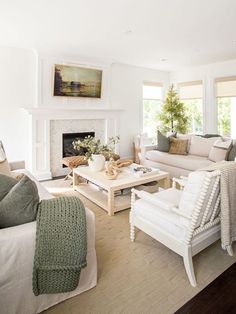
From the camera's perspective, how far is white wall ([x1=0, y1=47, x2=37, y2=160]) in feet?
14.4

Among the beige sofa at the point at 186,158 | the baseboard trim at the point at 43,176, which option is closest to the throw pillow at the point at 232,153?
the beige sofa at the point at 186,158

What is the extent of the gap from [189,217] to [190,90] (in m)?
5.46

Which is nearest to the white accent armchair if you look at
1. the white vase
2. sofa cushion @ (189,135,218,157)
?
the white vase

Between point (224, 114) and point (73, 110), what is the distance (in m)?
3.81

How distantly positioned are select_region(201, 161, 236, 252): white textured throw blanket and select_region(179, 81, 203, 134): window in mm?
4732

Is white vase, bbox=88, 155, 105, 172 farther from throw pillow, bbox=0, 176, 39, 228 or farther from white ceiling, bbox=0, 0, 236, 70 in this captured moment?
throw pillow, bbox=0, 176, 39, 228

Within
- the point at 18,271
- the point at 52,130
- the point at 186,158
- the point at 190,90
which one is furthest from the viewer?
the point at 190,90

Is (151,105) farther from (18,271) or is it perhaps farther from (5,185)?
(18,271)

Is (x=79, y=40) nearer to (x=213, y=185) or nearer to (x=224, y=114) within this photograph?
(x=213, y=185)

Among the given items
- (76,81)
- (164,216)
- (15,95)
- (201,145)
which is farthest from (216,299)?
(76,81)

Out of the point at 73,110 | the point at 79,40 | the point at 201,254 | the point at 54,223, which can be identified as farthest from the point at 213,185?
the point at 73,110

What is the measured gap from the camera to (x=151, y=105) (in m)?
6.81

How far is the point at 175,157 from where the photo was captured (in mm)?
4641

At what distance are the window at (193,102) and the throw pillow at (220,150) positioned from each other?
2330 millimetres
